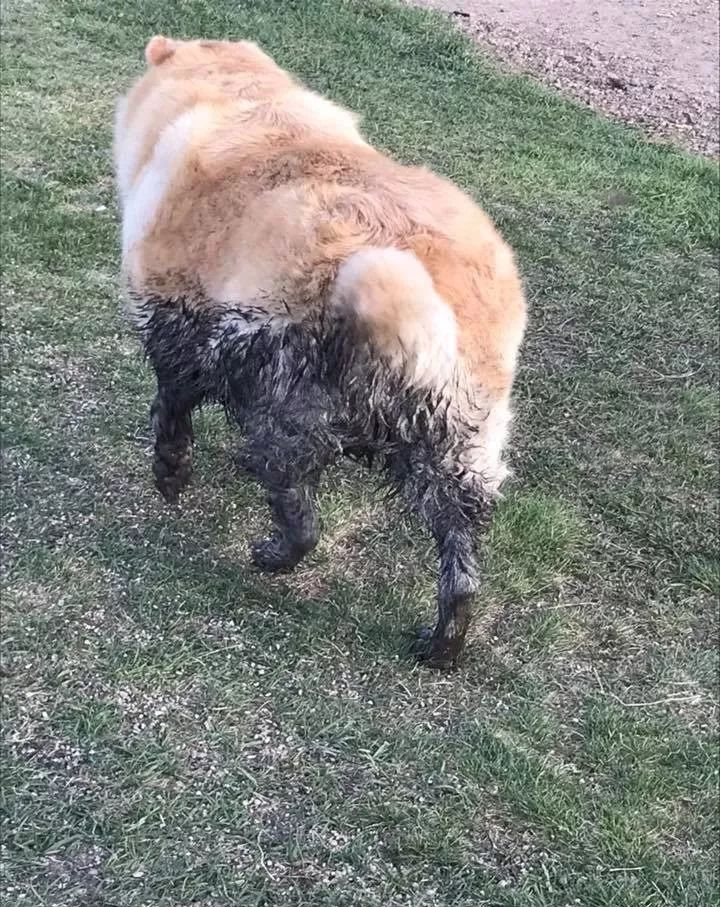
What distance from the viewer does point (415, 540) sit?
9.75 ft

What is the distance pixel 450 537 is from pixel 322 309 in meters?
0.67

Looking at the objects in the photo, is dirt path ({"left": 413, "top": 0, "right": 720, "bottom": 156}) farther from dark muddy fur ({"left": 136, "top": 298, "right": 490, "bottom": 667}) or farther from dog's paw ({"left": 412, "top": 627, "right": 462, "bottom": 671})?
dog's paw ({"left": 412, "top": 627, "right": 462, "bottom": 671})

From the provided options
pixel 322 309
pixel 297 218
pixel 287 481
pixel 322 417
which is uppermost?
pixel 297 218

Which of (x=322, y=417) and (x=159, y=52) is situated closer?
(x=322, y=417)

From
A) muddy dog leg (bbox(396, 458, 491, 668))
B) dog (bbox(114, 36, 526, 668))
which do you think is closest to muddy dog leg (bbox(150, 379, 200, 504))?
dog (bbox(114, 36, 526, 668))

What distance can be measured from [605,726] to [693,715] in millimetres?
257

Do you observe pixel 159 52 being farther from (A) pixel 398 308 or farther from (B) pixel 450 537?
(B) pixel 450 537

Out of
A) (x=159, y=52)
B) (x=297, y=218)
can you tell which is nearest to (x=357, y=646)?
(x=297, y=218)

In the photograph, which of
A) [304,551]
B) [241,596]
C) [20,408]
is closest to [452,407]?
[304,551]

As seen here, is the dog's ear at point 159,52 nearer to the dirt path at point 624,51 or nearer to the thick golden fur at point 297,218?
the thick golden fur at point 297,218

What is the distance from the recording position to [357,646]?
2.63 meters

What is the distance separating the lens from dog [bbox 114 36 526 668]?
2041mm

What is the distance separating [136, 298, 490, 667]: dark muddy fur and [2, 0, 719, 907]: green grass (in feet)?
0.86

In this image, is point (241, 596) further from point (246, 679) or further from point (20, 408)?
point (20, 408)
